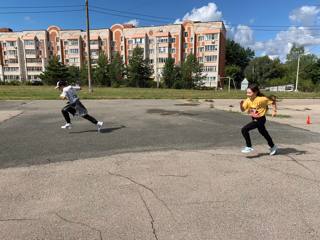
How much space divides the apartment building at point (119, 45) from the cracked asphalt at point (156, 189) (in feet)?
211

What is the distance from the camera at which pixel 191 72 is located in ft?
192

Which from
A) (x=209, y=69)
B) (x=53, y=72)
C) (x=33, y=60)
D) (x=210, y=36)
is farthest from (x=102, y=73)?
(x=33, y=60)

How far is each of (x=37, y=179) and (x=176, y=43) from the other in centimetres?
7508

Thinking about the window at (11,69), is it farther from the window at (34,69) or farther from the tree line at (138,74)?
the tree line at (138,74)

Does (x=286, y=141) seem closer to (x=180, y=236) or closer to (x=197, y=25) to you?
(x=180, y=236)

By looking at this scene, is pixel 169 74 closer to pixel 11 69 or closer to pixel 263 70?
pixel 263 70

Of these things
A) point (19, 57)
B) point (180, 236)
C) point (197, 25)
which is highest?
point (197, 25)

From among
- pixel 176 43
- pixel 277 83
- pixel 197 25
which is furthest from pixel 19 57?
pixel 277 83

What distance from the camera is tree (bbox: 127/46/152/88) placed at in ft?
198

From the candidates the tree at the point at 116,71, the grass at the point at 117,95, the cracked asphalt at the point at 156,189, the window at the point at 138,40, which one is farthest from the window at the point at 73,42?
the cracked asphalt at the point at 156,189

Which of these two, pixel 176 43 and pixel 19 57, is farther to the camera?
pixel 19 57

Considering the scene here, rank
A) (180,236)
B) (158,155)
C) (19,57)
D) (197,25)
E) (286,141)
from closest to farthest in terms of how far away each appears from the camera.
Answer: (180,236) → (158,155) → (286,141) → (197,25) → (19,57)

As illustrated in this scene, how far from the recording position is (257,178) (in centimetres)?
409

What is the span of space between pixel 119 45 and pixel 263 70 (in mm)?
52055
